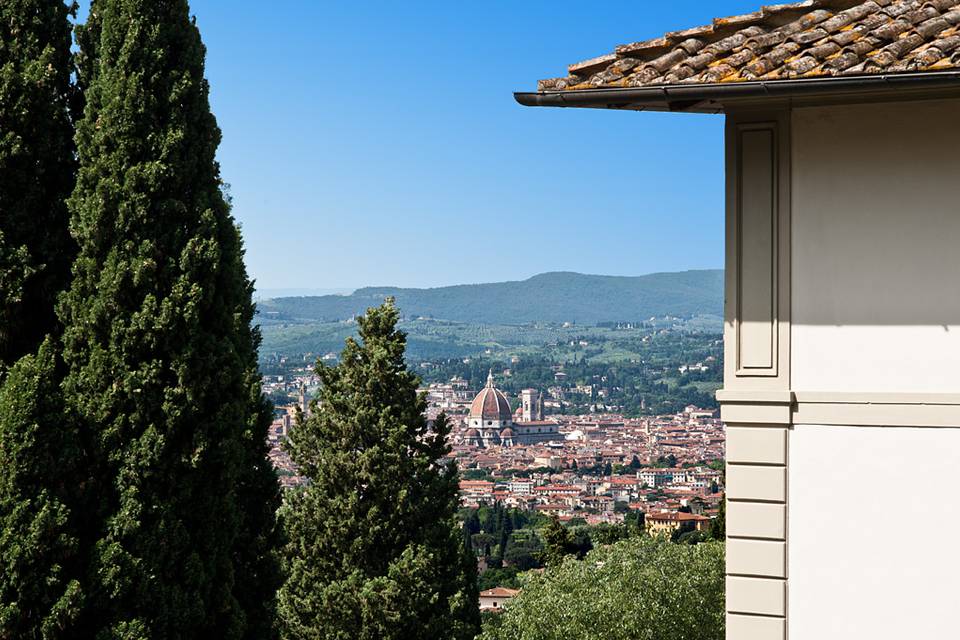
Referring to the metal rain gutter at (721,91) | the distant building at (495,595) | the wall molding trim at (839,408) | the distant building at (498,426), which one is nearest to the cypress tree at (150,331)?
the metal rain gutter at (721,91)

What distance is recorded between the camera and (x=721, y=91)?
506 centimetres

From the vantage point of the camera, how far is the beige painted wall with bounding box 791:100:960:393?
17.0 feet

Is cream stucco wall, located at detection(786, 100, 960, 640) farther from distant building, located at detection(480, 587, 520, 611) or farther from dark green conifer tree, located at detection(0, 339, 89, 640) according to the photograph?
distant building, located at detection(480, 587, 520, 611)

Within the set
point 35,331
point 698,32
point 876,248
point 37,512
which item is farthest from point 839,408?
point 35,331

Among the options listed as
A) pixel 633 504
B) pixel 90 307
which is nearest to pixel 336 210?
pixel 633 504

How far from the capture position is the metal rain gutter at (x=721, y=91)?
4750mm

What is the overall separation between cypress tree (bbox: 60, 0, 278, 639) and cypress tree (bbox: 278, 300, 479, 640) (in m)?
8.29

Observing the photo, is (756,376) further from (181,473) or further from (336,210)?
(336,210)

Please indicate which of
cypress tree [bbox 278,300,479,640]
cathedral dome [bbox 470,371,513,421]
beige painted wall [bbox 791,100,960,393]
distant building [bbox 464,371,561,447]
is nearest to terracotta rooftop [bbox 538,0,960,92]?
beige painted wall [bbox 791,100,960,393]

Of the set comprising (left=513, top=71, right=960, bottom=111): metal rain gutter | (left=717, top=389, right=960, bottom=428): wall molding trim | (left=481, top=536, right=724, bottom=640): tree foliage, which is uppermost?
(left=513, top=71, right=960, bottom=111): metal rain gutter

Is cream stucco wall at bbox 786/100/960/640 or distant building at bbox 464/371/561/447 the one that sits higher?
cream stucco wall at bbox 786/100/960/640

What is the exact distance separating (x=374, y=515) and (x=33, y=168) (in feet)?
31.6

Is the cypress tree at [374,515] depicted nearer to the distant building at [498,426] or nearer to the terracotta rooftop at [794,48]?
the terracotta rooftop at [794,48]

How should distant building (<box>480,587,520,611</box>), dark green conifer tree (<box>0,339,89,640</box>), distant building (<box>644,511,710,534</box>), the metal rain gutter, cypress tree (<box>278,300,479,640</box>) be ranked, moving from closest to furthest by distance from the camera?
the metal rain gutter → dark green conifer tree (<box>0,339,89,640</box>) → cypress tree (<box>278,300,479,640</box>) → distant building (<box>480,587,520,611</box>) → distant building (<box>644,511,710,534</box>)
